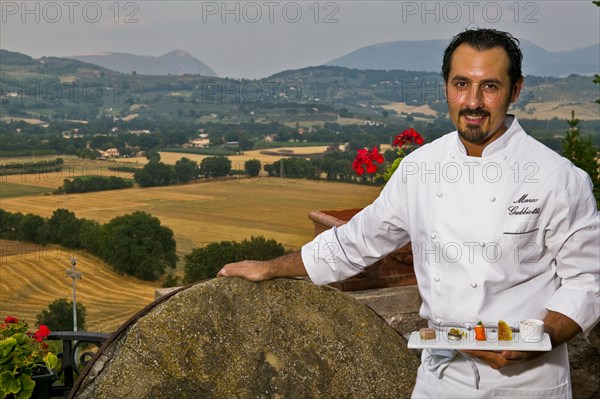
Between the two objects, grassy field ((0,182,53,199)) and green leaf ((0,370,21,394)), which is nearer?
green leaf ((0,370,21,394))

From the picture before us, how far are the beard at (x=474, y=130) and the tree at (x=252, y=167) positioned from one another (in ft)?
94.8

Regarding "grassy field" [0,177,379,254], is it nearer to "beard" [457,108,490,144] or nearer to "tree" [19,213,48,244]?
"tree" [19,213,48,244]

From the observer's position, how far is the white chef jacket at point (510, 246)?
2.47 meters

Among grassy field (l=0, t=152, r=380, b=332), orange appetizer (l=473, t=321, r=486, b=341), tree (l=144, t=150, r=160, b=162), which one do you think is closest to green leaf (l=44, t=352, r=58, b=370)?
orange appetizer (l=473, t=321, r=486, b=341)

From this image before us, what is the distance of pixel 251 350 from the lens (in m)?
3.47

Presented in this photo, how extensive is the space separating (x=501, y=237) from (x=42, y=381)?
3.01m

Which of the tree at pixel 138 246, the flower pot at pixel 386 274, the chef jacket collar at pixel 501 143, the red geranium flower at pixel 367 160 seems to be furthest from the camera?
the tree at pixel 138 246

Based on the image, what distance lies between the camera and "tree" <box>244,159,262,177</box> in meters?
32.0

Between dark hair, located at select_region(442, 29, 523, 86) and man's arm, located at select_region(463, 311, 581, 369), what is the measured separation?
751 millimetres

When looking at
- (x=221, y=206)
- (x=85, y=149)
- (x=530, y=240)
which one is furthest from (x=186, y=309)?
(x=85, y=149)

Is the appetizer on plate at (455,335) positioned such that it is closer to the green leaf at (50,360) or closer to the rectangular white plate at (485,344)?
the rectangular white plate at (485,344)

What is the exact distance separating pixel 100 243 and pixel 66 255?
158 centimetres

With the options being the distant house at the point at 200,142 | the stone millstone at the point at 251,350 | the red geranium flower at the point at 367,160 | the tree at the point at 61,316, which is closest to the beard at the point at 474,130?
the stone millstone at the point at 251,350

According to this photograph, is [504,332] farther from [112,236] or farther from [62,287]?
[62,287]
